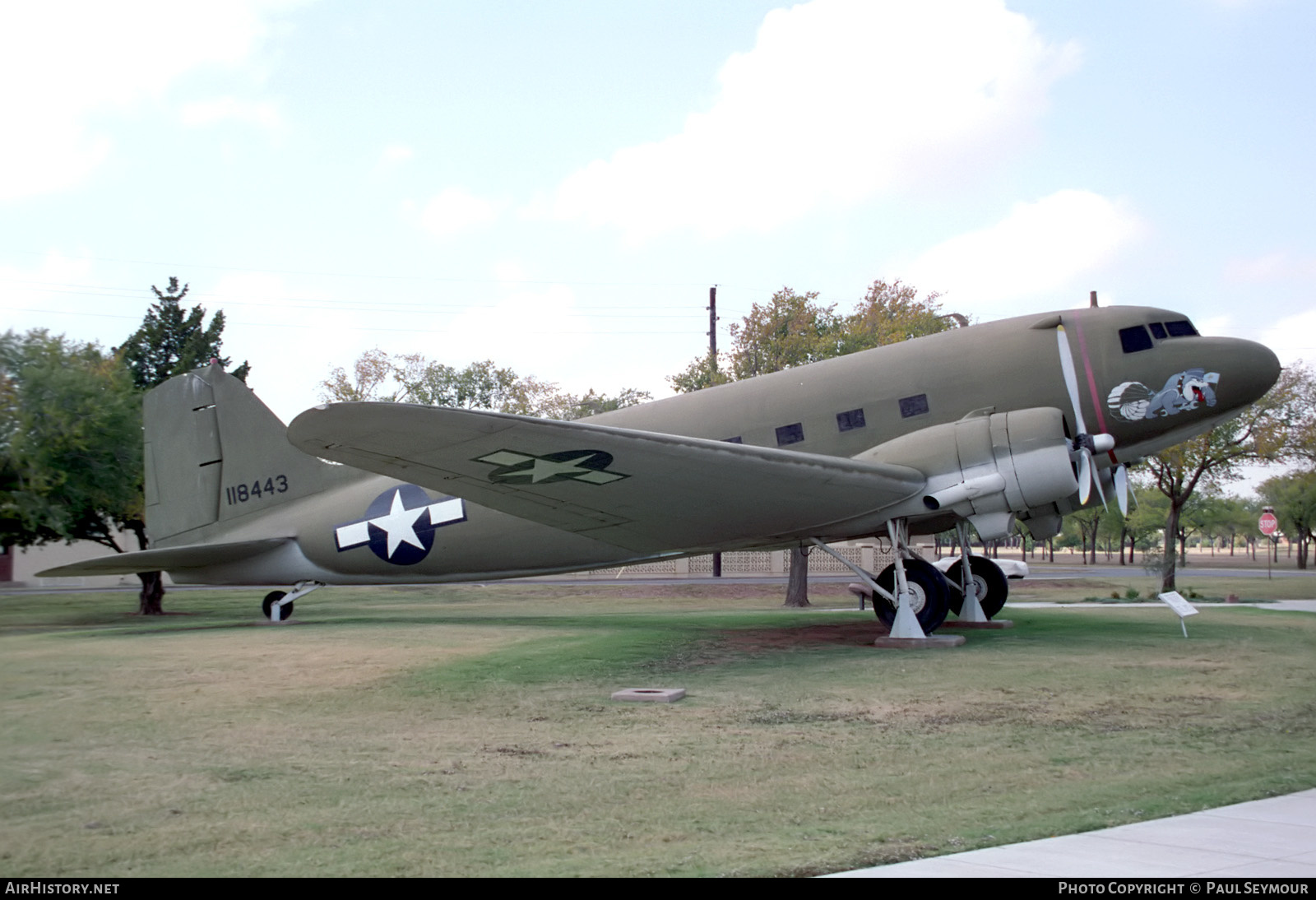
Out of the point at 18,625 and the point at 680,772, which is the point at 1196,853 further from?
the point at 18,625

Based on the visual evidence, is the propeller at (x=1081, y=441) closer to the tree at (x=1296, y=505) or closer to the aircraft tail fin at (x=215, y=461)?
the aircraft tail fin at (x=215, y=461)

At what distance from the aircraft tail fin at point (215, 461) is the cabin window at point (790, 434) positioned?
872cm

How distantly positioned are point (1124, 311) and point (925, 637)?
18.8ft

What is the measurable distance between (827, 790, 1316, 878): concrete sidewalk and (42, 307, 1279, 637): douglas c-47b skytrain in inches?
284

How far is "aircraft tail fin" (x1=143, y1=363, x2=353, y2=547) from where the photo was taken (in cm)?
1997

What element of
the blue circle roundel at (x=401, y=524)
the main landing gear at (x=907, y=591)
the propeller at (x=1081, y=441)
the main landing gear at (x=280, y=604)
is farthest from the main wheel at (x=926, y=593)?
the main landing gear at (x=280, y=604)

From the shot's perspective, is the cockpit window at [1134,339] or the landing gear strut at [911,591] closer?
the landing gear strut at [911,591]

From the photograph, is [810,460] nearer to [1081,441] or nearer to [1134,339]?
[1081,441]

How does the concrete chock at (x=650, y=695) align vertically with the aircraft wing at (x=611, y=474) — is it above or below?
below

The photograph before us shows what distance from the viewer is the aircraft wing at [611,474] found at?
11.1m

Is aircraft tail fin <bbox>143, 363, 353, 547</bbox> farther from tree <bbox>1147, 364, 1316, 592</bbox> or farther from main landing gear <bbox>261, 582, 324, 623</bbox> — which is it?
tree <bbox>1147, 364, 1316, 592</bbox>

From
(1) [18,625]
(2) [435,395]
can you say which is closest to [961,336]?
(1) [18,625]

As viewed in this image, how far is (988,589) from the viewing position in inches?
716

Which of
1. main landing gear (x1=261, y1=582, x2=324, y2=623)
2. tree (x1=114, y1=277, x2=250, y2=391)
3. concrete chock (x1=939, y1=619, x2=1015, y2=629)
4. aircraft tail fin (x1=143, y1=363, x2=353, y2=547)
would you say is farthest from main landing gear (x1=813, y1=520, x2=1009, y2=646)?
tree (x1=114, y1=277, x2=250, y2=391)
